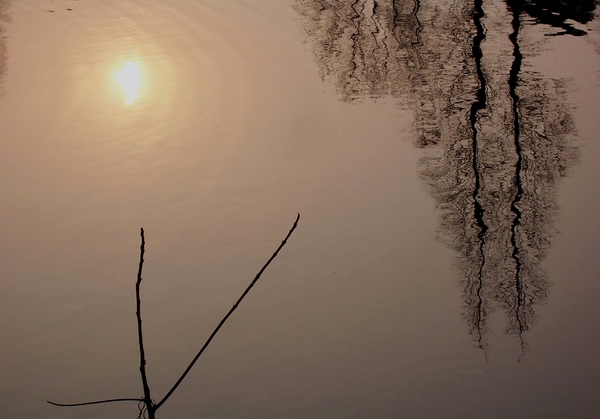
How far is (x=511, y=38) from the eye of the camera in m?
4.63

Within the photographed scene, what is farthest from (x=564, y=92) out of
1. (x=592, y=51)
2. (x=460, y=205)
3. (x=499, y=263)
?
(x=499, y=263)

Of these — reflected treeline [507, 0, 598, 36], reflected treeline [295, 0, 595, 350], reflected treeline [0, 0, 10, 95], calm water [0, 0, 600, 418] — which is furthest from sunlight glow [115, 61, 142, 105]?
reflected treeline [507, 0, 598, 36]

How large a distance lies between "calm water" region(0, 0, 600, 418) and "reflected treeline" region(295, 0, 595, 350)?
0.01 metres

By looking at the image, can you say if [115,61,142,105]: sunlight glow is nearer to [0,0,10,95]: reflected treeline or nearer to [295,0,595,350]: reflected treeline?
[0,0,10,95]: reflected treeline

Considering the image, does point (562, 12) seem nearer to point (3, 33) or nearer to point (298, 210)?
point (298, 210)

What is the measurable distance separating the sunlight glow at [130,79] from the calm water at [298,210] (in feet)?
0.05

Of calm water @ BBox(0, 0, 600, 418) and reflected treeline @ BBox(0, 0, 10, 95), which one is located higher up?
reflected treeline @ BBox(0, 0, 10, 95)

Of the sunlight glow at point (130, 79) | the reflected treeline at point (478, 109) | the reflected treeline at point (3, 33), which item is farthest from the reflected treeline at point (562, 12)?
the reflected treeline at point (3, 33)

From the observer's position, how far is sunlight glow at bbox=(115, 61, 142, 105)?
3885 millimetres

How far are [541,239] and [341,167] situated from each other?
3.08 ft

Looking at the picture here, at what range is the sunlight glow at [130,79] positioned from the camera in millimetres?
3885

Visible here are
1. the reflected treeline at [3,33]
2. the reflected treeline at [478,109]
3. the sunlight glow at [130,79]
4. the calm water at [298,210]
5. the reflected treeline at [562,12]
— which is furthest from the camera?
the reflected treeline at [562,12]

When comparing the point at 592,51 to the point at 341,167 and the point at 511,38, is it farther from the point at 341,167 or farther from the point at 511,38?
the point at 341,167

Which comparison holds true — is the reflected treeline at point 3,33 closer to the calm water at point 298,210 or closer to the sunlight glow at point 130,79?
the calm water at point 298,210
